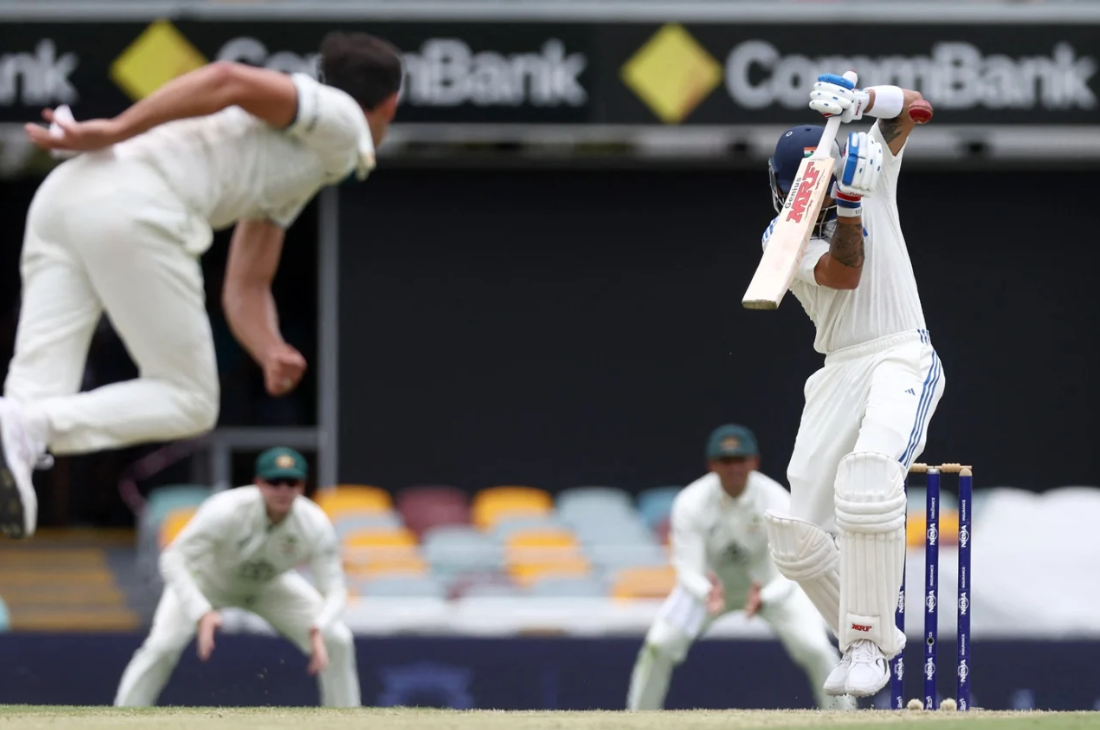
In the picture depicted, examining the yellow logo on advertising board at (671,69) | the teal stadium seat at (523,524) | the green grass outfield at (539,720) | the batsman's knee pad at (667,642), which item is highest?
the yellow logo on advertising board at (671,69)

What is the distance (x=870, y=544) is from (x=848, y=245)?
2.66ft

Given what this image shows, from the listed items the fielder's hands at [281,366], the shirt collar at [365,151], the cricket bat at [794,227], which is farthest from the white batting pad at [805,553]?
the shirt collar at [365,151]

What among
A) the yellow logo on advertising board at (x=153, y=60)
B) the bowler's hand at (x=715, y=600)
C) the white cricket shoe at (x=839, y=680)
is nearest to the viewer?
the white cricket shoe at (x=839, y=680)

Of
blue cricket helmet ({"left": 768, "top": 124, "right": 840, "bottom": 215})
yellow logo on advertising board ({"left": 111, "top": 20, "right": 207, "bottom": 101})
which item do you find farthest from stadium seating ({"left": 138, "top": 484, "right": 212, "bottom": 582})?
blue cricket helmet ({"left": 768, "top": 124, "right": 840, "bottom": 215})

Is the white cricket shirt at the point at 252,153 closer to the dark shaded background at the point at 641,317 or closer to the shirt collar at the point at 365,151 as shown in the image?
the shirt collar at the point at 365,151

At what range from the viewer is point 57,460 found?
11680 millimetres

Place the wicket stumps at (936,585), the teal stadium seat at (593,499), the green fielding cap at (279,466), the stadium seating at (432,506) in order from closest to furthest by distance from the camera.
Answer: the wicket stumps at (936,585) → the green fielding cap at (279,466) → the stadium seating at (432,506) → the teal stadium seat at (593,499)

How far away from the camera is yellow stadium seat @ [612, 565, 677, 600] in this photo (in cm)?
989

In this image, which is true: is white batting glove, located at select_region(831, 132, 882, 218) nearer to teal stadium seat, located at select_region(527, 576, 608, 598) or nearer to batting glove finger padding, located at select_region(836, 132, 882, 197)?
batting glove finger padding, located at select_region(836, 132, 882, 197)

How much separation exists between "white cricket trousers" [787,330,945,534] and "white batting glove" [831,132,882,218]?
1.63 feet

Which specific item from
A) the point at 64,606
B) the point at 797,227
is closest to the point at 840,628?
the point at 797,227

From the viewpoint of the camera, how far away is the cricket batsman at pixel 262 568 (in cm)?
880

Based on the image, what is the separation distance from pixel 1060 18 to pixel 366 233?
161 inches

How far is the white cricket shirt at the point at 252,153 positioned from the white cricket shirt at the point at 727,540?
13.9 feet
